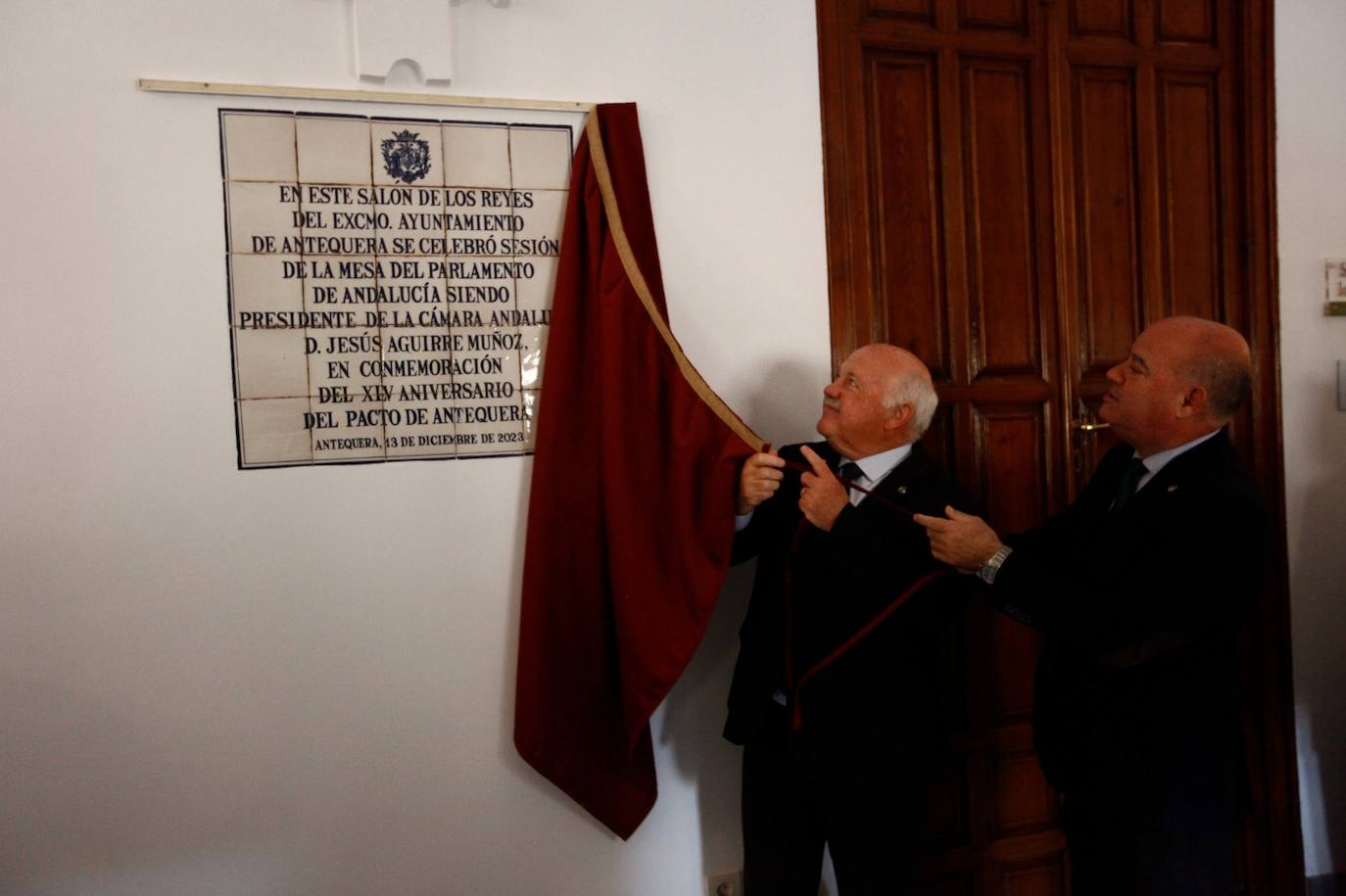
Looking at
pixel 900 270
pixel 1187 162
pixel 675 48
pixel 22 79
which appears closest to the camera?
pixel 22 79

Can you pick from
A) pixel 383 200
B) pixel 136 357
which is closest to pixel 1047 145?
pixel 383 200

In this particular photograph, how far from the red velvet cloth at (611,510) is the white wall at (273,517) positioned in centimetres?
11

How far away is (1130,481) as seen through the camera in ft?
5.89

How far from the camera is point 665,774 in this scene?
220cm

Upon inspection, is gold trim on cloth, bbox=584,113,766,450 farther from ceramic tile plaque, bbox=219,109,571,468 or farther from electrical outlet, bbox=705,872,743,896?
electrical outlet, bbox=705,872,743,896

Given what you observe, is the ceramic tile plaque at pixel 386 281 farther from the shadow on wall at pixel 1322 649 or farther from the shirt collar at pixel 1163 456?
the shadow on wall at pixel 1322 649

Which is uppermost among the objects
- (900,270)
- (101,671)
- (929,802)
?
(900,270)

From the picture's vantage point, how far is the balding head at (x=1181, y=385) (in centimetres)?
169

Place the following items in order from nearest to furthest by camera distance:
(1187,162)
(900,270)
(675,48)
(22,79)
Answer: (22,79) < (675,48) < (900,270) < (1187,162)

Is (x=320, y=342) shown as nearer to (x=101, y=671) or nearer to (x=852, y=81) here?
(x=101, y=671)

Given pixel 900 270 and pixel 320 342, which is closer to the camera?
pixel 320 342

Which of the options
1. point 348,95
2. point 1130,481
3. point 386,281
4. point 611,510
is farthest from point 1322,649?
point 348,95

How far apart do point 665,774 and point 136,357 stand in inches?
55.4

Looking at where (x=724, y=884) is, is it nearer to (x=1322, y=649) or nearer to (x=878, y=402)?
(x=878, y=402)
